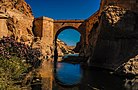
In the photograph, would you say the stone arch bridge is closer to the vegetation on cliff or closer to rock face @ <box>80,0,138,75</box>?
rock face @ <box>80,0,138,75</box>

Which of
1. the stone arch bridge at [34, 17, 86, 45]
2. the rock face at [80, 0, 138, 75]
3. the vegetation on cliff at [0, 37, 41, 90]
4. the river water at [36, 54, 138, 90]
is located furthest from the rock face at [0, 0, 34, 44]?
the vegetation on cliff at [0, 37, 41, 90]

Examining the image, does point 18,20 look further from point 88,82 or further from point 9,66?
point 9,66

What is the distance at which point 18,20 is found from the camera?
42031 millimetres

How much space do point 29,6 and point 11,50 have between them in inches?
1719

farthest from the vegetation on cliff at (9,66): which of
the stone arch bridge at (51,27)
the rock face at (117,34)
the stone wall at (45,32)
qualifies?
the stone arch bridge at (51,27)

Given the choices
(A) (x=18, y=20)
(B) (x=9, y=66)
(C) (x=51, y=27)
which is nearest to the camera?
(B) (x=9, y=66)

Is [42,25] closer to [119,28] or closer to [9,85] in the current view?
[119,28]

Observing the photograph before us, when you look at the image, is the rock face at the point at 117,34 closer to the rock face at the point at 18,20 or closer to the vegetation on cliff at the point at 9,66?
the rock face at the point at 18,20

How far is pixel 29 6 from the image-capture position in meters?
53.5

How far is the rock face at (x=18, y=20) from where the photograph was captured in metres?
35.4

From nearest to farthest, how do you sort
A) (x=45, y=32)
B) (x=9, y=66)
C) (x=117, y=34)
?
(x=9, y=66) → (x=117, y=34) → (x=45, y=32)

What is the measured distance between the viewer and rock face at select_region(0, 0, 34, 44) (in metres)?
35.4

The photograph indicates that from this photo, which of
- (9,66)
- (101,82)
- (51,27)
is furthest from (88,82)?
(51,27)

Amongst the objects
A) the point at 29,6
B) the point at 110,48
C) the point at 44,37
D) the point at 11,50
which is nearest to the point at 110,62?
the point at 110,48
